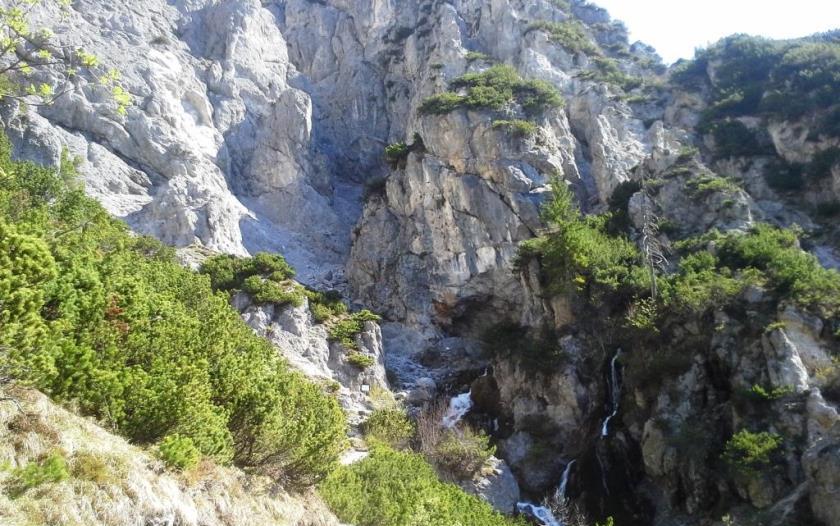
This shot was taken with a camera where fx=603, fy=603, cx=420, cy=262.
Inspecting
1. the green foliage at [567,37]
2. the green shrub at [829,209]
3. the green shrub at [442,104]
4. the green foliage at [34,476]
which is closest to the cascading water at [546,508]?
the green foliage at [34,476]

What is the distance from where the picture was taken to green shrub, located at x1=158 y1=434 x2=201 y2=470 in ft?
32.6

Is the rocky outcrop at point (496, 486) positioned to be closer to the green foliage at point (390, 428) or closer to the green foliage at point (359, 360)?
the green foliage at point (390, 428)

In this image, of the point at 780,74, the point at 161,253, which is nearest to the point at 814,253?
the point at 780,74

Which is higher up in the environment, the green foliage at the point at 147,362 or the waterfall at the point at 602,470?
the green foliage at the point at 147,362

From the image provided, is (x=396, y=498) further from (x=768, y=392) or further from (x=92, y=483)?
(x=768, y=392)

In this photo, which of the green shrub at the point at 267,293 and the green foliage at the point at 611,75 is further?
the green foliage at the point at 611,75

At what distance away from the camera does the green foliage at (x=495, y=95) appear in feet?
144

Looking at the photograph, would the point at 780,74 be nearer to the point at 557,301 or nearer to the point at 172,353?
the point at 557,301

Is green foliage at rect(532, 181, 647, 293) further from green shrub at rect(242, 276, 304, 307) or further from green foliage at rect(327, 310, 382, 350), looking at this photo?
green shrub at rect(242, 276, 304, 307)

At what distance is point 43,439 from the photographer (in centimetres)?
808

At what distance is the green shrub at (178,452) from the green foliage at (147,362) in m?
0.58

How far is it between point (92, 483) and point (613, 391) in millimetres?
24226

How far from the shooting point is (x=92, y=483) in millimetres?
7938

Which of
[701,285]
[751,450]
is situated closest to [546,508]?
[751,450]
